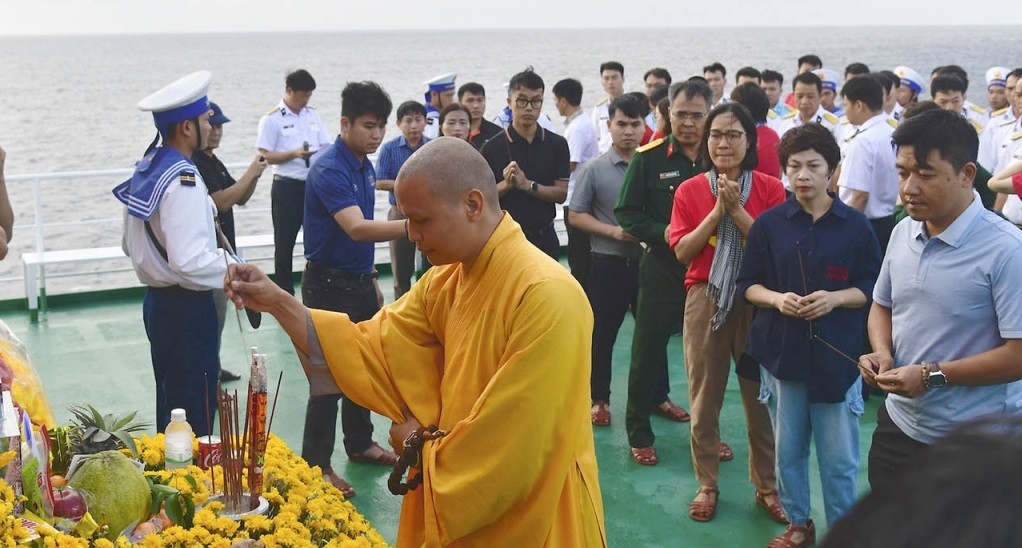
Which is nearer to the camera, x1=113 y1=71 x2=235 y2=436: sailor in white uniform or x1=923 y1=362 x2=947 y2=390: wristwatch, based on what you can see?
x1=923 y1=362 x2=947 y2=390: wristwatch

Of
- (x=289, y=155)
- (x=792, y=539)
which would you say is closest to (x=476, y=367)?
(x=792, y=539)

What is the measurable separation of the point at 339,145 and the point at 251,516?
2632mm

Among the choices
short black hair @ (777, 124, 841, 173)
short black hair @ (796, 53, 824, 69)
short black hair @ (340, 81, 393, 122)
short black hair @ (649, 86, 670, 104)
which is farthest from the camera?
short black hair @ (796, 53, 824, 69)

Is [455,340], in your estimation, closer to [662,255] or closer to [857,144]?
A: [662,255]

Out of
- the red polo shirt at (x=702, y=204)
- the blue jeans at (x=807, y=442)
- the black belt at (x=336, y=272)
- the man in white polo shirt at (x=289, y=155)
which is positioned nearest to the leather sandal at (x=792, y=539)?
the blue jeans at (x=807, y=442)

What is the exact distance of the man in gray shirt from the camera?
5949 mm

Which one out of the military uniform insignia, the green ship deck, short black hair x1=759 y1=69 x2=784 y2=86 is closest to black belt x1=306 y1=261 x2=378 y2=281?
the military uniform insignia

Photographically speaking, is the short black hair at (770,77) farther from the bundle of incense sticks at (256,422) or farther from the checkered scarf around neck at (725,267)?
the bundle of incense sticks at (256,422)

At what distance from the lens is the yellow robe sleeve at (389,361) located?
307 centimetres

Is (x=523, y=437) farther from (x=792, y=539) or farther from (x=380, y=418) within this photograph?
(x=380, y=418)

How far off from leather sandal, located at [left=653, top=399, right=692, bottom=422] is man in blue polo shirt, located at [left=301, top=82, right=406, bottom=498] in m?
1.85

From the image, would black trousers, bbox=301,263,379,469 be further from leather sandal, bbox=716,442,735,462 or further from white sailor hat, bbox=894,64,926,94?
white sailor hat, bbox=894,64,926,94

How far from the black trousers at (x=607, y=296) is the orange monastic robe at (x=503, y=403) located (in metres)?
2.95

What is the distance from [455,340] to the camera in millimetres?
2984
